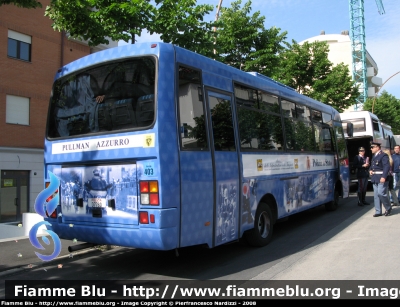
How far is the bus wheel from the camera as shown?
7.19m

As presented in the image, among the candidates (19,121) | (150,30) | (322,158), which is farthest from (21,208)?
(322,158)

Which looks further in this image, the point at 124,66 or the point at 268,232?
the point at 268,232

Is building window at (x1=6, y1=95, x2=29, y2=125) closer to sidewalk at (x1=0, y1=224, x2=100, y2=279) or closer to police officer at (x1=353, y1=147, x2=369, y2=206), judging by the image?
sidewalk at (x1=0, y1=224, x2=100, y2=279)

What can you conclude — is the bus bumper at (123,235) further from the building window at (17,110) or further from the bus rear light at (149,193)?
the building window at (17,110)

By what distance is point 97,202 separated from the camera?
565 centimetres

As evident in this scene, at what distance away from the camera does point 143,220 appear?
5074 mm

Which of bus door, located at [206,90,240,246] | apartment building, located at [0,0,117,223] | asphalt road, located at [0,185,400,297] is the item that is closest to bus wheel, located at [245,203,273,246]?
asphalt road, located at [0,185,400,297]

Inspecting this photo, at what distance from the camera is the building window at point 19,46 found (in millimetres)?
17141

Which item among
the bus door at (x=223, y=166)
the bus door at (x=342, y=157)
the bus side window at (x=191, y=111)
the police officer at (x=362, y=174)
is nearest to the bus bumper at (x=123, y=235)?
the bus door at (x=223, y=166)

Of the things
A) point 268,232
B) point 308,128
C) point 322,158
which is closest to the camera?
point 268,232

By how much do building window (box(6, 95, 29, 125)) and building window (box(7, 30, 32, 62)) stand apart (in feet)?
6.27

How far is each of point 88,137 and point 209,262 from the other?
9.35 feet

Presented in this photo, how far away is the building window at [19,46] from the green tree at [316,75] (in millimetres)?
13587

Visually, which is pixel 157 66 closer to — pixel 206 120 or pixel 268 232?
pixel 206 120
